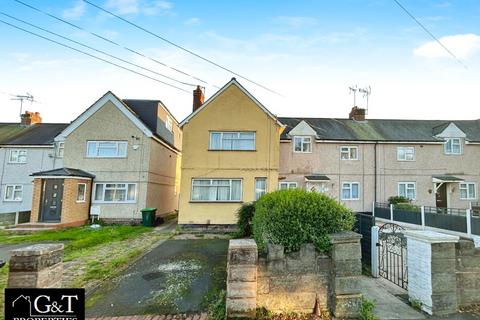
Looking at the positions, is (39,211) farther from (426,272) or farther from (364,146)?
(364,146)

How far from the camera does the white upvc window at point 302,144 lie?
2120 cm

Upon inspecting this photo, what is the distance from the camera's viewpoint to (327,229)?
4.76m

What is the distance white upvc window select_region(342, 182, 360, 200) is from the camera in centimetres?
2133

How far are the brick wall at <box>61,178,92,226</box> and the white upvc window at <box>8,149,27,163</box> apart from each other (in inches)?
378

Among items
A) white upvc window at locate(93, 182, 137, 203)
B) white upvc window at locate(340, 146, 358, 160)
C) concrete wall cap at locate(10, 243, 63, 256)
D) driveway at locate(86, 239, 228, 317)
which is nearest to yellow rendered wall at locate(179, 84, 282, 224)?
white upvc window at locate(93, 182, 137, 203)

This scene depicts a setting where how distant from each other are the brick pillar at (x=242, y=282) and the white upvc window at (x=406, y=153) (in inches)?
883

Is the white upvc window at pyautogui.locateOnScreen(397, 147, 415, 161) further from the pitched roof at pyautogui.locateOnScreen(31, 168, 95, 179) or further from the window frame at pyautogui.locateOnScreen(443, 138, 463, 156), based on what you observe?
the pitched roof at pyautogui.locateOnScreen(31, 168, 95, 179)

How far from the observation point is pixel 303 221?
4848mm

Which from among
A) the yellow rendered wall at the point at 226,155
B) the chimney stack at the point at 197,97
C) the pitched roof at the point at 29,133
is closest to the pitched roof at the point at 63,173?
the pitched roof at the point at 29,133

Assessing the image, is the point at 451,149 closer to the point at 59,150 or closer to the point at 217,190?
the point at 217,190

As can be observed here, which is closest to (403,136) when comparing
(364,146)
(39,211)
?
(364,146)

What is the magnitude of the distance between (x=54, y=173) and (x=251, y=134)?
1301 cm

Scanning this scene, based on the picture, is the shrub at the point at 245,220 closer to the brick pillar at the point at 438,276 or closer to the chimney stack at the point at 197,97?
the brick pillar at the point at 438,276

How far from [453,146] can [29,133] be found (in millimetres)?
38728
